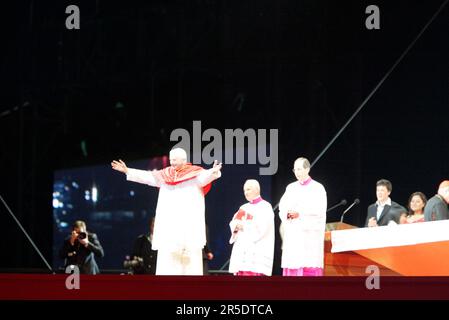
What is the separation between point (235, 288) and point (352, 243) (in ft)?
7.14

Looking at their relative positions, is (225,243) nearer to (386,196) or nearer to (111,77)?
(111,77)

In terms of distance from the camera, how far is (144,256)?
11898 mm

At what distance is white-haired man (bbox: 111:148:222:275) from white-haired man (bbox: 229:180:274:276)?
14.3 inches

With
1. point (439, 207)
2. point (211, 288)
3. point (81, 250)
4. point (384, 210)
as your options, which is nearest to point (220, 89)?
point (81, 250)

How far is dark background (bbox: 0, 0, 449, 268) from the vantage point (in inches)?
517

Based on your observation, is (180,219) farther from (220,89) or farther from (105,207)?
(105,207)

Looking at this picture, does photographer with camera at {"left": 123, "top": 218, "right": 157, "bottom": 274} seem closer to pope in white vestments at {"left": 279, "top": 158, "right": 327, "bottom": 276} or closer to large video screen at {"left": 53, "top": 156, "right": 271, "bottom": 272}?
pope in white vestments at {"left": 279, "top": 158, "right": 327, "bottom": 276}

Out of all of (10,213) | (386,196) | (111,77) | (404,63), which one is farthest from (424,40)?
(10,213)

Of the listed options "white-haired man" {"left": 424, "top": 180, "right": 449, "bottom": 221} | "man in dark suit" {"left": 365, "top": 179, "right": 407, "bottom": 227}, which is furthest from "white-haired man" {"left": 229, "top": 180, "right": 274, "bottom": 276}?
"white-haired man" {"left": 424, "top": 180, "right": 449, "bottom": 221}

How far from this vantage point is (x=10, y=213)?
563 inches

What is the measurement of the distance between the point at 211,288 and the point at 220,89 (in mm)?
6978

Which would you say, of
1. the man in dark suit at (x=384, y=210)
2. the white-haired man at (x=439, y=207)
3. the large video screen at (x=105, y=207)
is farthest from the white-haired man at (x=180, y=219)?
the large video screen at (x=105, y=207)

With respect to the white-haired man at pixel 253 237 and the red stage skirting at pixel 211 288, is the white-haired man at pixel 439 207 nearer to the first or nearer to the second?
the white-haired man at pixel 253 237

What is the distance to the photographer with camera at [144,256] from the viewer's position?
1169cm
